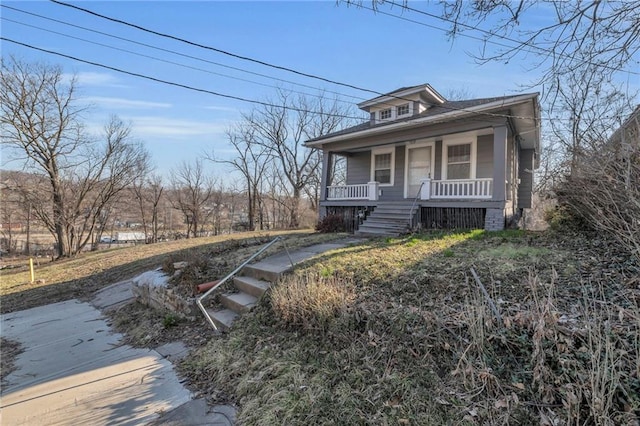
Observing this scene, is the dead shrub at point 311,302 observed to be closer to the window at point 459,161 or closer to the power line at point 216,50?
the power line at point 216,50

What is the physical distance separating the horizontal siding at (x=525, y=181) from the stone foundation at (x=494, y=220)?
18.2ft

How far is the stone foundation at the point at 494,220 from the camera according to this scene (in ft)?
28.1

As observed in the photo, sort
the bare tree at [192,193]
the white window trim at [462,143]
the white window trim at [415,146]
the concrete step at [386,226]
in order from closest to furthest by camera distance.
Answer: the concrete step at [386,226] < the white window trim at [462,143] < the white window trim at [415,146] < the bare tree at [192,193]

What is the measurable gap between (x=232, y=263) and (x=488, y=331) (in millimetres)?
5482

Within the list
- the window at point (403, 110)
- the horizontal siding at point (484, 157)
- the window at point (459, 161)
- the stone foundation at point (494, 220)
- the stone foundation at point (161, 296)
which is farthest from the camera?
the window at point (403, 110)

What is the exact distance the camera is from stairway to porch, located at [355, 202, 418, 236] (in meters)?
9.45

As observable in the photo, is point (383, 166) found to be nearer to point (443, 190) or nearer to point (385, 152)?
point (385, 152)

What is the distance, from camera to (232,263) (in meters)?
6.99

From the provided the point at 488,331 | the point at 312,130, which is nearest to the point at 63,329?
the point at 488,331

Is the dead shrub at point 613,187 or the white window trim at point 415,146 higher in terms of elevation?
the white window trim at point 415,146

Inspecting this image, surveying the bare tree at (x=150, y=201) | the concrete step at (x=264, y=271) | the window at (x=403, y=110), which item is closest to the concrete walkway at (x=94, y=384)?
the concrete step at (x=264, y=271)

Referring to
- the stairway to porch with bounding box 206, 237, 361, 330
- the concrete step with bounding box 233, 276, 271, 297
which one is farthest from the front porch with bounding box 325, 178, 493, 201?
the concrete step with bounding box 233, 276, 271, 297

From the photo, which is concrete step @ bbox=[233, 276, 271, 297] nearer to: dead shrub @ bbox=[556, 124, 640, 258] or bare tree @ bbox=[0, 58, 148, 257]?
dead shrub @ bbox=[556, 124, 640, 258]

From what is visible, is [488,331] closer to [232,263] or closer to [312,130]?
[232,263]
